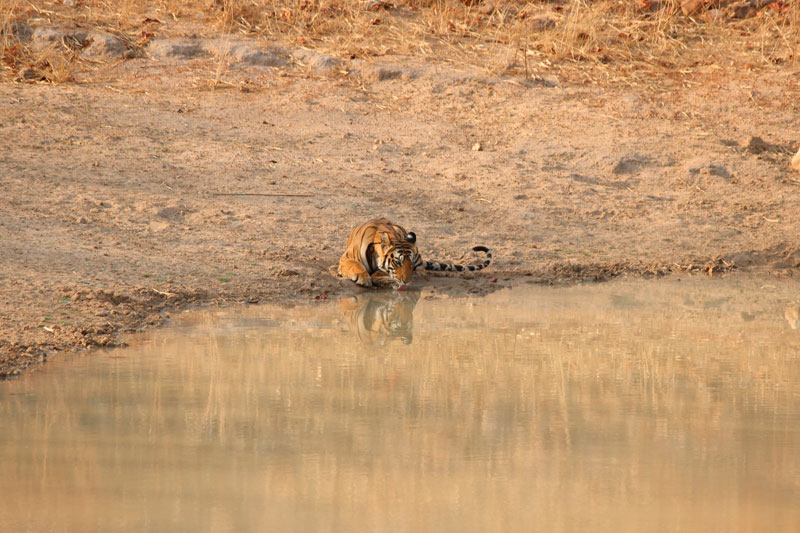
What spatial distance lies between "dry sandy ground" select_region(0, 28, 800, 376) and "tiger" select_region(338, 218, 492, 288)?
20 cm

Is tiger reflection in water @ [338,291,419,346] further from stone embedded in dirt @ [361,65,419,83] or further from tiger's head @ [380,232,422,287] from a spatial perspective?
stone embedded in dirt @ [361,65,419,83]

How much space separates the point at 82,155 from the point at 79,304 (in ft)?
14.4

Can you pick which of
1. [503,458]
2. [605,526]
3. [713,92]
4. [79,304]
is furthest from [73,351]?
[713,92]

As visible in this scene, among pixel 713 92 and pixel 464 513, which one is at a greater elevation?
pixel 713 92

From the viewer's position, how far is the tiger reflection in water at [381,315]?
6.61 m

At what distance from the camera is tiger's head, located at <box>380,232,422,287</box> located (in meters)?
8.41

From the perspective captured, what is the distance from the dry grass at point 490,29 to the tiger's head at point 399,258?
5.50 metres

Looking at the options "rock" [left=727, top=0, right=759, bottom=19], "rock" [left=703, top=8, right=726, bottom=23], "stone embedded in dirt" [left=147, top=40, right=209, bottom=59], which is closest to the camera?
"stone embedded in dirt" [left=147, top=40, right=209, bottom=59]

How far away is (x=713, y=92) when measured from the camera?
42.5 feet

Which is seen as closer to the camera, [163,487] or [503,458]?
[163,487]

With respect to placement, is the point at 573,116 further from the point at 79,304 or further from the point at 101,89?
the point at 79,304

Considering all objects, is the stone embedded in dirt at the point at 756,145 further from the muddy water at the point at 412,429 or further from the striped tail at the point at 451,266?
the muddy water at the point at 412,429

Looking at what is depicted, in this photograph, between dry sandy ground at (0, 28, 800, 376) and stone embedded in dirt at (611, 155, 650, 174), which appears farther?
stone embedded in dirt at (611, 155, 650, 174)

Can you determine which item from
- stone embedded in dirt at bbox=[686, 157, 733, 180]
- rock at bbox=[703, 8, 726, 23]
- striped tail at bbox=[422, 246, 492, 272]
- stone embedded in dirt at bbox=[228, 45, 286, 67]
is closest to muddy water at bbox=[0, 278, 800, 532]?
striped tail at bbox=[422, 246, 492, 272]
